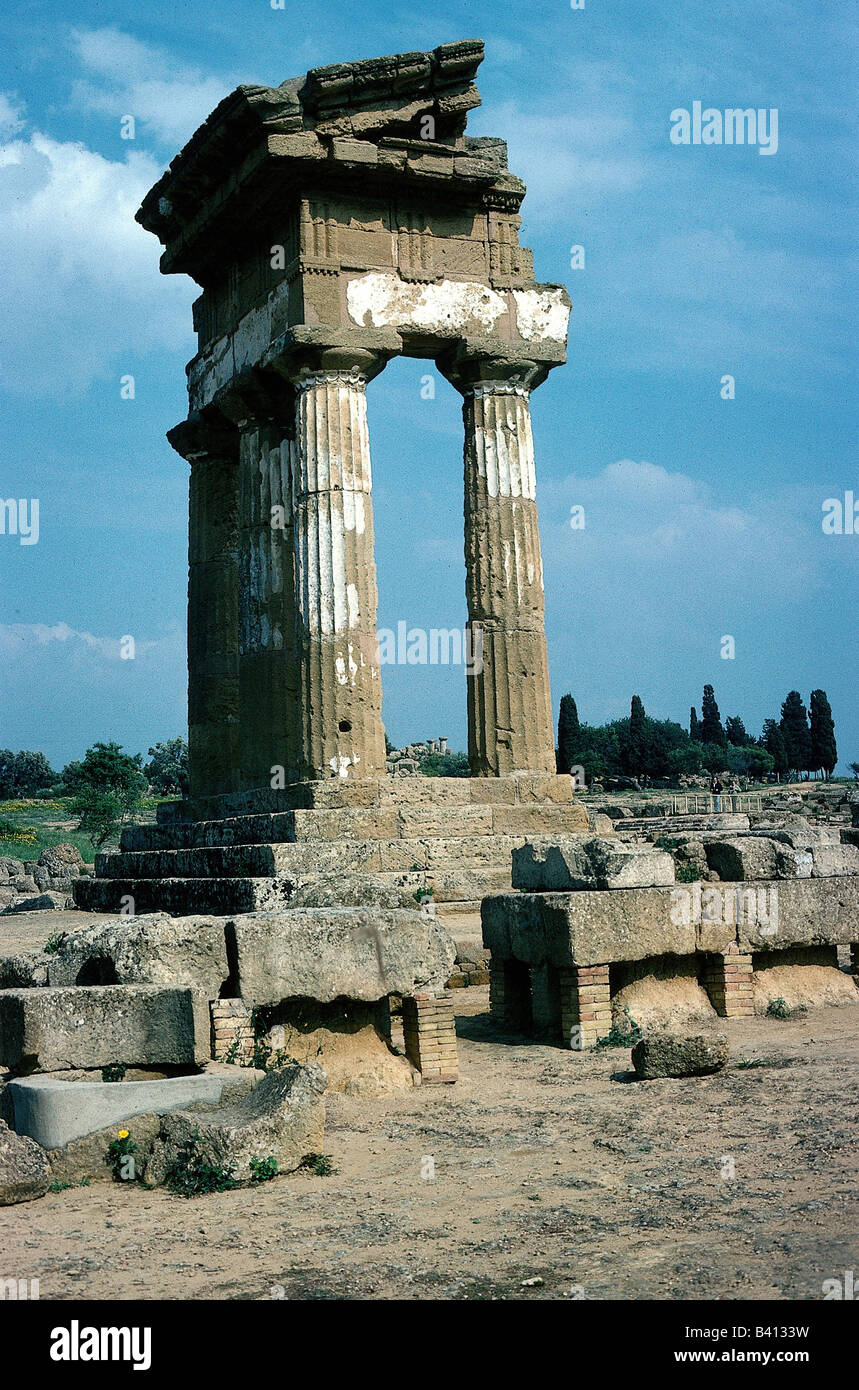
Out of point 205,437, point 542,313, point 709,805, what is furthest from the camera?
point 709,805

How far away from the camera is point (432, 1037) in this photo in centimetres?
786

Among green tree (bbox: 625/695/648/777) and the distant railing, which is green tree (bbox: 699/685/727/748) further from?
the distant railing

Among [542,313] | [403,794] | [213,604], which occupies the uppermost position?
[542,313]

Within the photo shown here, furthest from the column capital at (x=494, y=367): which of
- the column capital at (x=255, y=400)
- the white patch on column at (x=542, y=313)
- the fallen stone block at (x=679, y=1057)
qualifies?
the fallen stone block at (x=679, y=1057)

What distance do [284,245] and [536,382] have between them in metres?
3.59

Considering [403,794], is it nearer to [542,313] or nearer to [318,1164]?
Result: [542,313]

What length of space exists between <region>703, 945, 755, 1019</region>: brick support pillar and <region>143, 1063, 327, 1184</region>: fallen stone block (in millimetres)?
4025

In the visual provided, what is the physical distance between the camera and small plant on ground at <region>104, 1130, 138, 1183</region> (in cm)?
600

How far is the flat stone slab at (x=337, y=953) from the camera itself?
7.34 meters

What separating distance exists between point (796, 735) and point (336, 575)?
210ft

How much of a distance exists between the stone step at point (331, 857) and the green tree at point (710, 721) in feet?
238

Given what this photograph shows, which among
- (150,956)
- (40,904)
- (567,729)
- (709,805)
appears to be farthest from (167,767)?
(150,956)

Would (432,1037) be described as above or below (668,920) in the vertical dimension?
below

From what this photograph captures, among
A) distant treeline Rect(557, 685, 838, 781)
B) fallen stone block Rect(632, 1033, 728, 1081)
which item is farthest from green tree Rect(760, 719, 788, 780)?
fallen stone block Rect(632, 1033, 728, 1081)
